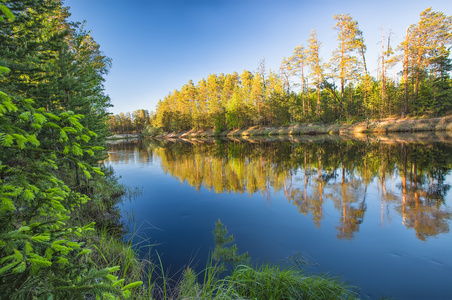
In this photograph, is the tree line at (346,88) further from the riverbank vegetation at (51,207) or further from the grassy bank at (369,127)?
the riverbank vegetation at (51,207)

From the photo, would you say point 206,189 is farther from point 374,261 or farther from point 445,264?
point 445,264

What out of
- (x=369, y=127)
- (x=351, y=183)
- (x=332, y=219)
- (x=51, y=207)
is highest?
(x=369, y=127)

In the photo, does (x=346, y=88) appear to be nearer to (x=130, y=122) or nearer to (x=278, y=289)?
(x=278, y=289)

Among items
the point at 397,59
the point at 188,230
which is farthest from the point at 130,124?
the point at 188,230

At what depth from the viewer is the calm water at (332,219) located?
435 centimetres

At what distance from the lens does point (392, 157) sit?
1387 cm

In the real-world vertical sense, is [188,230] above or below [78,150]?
below

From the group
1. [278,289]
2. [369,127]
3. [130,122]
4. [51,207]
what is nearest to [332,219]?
[278,289]

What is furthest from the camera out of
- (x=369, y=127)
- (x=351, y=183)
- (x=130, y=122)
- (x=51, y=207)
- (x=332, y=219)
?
(x=130, y=122)

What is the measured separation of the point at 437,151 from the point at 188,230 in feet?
58.1

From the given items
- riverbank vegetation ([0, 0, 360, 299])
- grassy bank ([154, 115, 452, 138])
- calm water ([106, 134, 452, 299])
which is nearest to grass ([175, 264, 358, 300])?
riverbank vegetation ([0, 0, 360, 299])

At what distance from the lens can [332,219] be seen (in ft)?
21.6

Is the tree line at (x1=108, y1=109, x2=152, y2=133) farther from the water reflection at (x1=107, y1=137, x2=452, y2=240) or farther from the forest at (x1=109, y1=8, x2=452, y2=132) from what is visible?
the water reflection at (x1=107, y1=137, x2=452, y2=240)

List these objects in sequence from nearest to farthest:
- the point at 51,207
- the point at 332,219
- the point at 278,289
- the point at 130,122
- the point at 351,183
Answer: the point at 51,207 → the point at 278,289 → the point at 332,219 → the point at 351,183 → the point at 130,122
